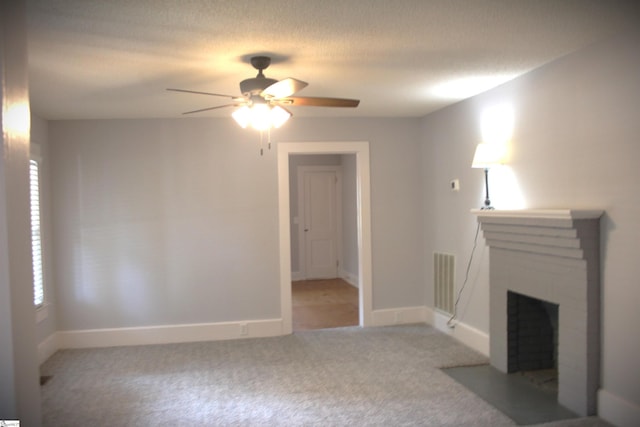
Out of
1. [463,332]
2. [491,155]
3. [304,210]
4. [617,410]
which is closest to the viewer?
[617,410]

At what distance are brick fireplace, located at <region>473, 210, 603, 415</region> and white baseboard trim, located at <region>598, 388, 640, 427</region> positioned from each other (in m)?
0.05

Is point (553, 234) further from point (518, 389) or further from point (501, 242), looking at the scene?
point (518, 389)

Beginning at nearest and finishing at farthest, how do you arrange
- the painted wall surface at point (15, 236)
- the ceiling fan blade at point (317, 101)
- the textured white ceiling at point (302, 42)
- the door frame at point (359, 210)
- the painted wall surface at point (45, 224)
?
1. the painted wall surface at point (15, 236)
2. the textured white ceiling at point (302, 42)
3. the ceiling fan blade at point (317, 101)
4. the painted wall surface at point (45, 224)
5. the door frame at point (359, 210)

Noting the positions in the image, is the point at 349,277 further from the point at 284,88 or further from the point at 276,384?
the point at 284,88

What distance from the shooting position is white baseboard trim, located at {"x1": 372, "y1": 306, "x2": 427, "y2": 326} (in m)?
5.54

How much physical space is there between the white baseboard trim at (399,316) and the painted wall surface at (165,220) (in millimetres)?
1182

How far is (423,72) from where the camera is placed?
11.9 ft

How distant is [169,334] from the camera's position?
5129 mm

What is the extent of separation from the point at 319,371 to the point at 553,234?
2191mm

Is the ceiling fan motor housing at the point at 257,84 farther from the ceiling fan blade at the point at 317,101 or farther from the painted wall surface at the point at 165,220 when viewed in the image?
the painted wall surface at the point at 165,220

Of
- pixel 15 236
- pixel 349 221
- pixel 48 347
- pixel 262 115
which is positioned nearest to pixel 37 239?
pixel 48 347

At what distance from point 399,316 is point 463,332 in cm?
95

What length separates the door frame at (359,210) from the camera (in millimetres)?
5305

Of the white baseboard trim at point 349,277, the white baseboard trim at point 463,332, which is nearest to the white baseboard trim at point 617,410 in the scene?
the white baseboard trim at point 463,332
